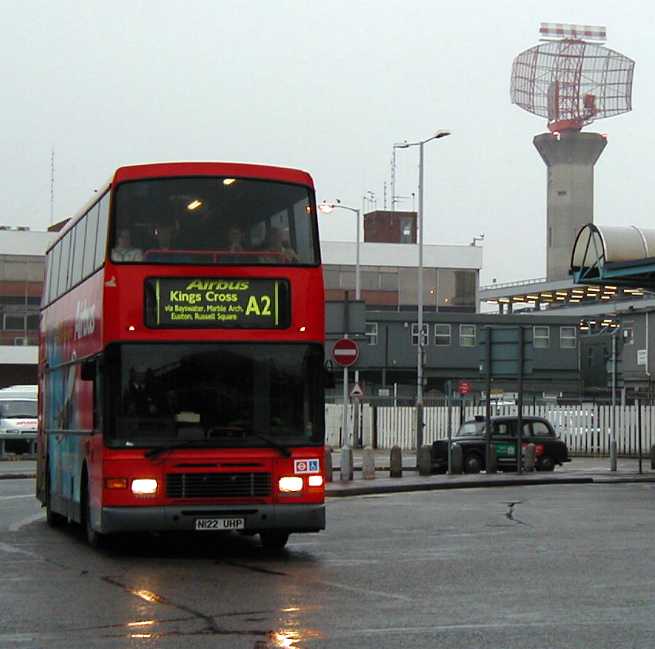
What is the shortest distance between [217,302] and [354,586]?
417cm

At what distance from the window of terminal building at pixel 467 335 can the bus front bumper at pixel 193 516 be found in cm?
7441

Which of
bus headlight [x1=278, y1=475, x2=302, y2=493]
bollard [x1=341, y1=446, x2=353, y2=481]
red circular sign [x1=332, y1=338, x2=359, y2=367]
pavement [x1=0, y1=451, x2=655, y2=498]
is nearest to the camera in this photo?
bus headlight [x1=278, y1=475, x2=302, y2=493]

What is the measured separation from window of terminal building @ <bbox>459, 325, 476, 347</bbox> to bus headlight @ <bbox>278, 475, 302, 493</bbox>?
7438 cm

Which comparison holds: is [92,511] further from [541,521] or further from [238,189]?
[541,521]

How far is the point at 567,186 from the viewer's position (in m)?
152

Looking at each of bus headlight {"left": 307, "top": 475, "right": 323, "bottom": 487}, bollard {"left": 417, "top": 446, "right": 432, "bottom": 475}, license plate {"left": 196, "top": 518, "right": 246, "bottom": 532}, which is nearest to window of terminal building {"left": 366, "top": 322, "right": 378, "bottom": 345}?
bollard {"left": 417, "top": 446, "right": 432, "bottom": 475}

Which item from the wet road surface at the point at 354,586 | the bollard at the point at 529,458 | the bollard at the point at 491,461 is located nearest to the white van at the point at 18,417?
the bollard at the point at 529,458

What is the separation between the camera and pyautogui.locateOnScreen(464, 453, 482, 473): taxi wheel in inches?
1484

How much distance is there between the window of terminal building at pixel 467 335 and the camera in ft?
298

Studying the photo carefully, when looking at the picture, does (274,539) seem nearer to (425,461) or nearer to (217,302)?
(217,302)

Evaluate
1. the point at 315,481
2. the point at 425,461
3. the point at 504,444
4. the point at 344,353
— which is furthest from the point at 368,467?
the point at 315,481

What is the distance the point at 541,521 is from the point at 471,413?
105 feet

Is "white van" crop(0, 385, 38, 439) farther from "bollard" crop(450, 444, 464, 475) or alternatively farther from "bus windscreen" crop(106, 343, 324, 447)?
"bus windscreen" crop(106, 343, 324, 447)

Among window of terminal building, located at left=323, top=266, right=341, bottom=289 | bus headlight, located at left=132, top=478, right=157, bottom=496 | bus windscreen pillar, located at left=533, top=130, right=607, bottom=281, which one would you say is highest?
bus windscreen pillar, located at left=533, top=130, right=607, bottom=281
